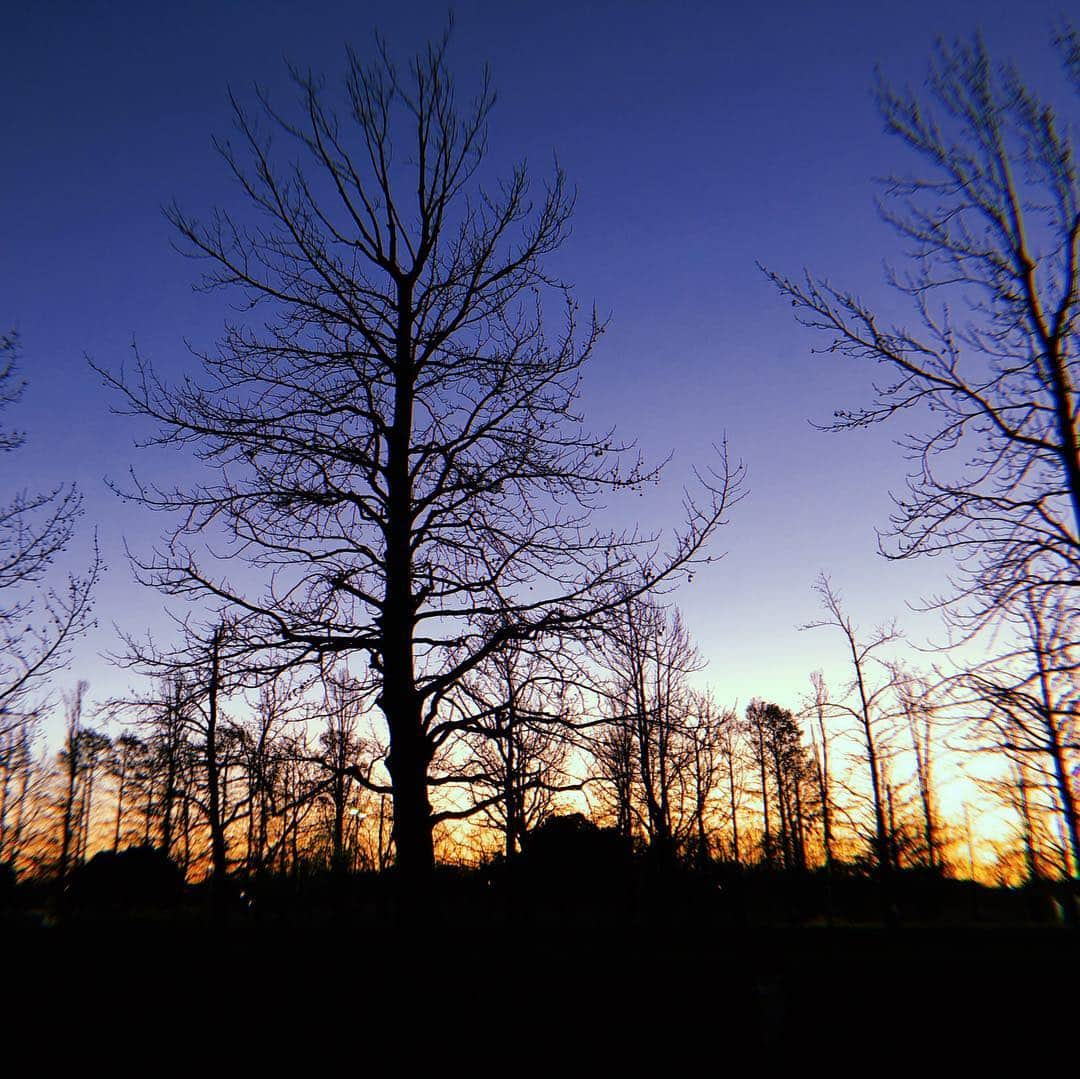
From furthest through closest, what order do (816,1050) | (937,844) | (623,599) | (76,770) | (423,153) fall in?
1. (937,844)
2. (76,770)
3. (423,153)
4. (816,1050)
5. (623,599)

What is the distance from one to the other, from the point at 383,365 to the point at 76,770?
36291 mm

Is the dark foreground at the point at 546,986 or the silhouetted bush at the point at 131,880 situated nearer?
the dark foreground at the point at 546,986

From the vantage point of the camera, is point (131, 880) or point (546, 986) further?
point (131, 880)

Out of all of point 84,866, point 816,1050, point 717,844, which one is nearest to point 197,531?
point 816,1050

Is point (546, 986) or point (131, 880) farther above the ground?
point (131, 880)

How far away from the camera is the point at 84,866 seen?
3816 cm

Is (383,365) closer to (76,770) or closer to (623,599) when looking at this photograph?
(623,599)

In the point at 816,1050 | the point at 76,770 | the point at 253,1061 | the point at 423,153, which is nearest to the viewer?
the point at 253,1061

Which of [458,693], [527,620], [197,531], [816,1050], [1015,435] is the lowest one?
[816,1050]

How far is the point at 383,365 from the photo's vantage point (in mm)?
9062

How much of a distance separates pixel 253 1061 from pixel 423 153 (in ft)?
32.3

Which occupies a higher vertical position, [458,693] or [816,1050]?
[458,693]

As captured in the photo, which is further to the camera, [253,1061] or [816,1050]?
[816,1050]

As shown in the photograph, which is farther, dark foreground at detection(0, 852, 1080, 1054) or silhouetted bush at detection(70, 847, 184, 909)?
silhouetted bush at detection(70, 847, 184, 909)
